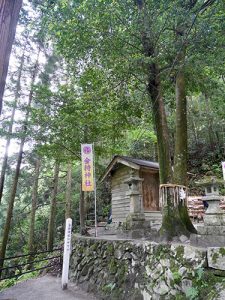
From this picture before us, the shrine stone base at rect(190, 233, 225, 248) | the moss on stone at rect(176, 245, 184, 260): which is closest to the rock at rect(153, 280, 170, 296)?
the moss on stone at rect(176, 245, 184, 260)

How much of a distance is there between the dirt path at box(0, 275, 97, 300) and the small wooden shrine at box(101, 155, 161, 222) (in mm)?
4331

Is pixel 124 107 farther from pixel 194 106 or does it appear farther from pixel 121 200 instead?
pixel 194 106

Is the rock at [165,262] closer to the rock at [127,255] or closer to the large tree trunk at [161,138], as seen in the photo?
the large tree trunk at [161,138]

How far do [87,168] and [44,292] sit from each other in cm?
417

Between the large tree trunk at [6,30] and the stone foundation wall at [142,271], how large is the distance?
13.6ft

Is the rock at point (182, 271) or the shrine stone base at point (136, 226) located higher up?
the shrine stone base at point (136, 226)

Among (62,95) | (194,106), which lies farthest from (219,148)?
(62,95)

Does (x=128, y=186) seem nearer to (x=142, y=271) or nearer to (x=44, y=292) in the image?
(x=44, y=292)

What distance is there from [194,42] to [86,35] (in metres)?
2.82

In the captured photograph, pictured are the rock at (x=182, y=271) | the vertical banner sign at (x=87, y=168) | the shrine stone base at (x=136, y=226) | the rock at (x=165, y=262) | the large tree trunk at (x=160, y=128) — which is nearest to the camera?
the rock at (x=182, y=271)

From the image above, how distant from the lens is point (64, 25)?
6.29m

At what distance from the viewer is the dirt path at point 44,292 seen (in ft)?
21.8

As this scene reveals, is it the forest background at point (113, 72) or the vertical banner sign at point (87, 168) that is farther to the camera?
the vertical banner sign at point (87, 168)

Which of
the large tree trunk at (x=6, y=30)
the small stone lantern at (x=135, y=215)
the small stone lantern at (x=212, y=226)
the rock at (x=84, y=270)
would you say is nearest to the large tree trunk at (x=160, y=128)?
the small stone lantern at (x=212, y=226)
